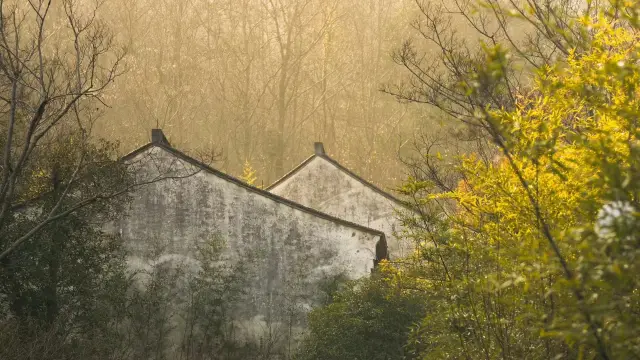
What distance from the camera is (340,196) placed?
2427cm

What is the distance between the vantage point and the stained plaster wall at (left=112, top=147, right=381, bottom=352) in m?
16.9

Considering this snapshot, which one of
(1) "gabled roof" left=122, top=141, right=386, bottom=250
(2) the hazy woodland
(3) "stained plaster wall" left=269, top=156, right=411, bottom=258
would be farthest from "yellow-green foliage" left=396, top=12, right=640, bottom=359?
(3) "stained plaster wall" left=269, top=156, right=411, bottom=258

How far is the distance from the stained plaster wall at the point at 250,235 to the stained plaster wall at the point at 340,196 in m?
6.09

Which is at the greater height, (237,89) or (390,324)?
(237,89)

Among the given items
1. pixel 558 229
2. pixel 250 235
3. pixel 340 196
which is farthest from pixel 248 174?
pixel 558 229

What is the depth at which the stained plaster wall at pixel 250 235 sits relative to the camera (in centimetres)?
1691

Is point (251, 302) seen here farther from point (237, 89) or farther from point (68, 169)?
point (237, 89)

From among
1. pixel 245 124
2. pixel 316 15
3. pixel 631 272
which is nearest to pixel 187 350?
pixel 631 272

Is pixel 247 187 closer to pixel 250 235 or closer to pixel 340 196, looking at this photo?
pixel 250 235

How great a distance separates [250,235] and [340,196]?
7401 millimetres

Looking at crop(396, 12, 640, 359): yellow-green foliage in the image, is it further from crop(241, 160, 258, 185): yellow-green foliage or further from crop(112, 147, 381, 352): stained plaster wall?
crop(241, 160, 258, 185): yellow-green foliage

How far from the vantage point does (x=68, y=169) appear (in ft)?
47.0

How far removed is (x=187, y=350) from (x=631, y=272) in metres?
13.8

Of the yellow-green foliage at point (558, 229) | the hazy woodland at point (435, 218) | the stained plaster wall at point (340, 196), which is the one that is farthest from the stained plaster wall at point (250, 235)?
the stained plaster wall at point (340, 196)
